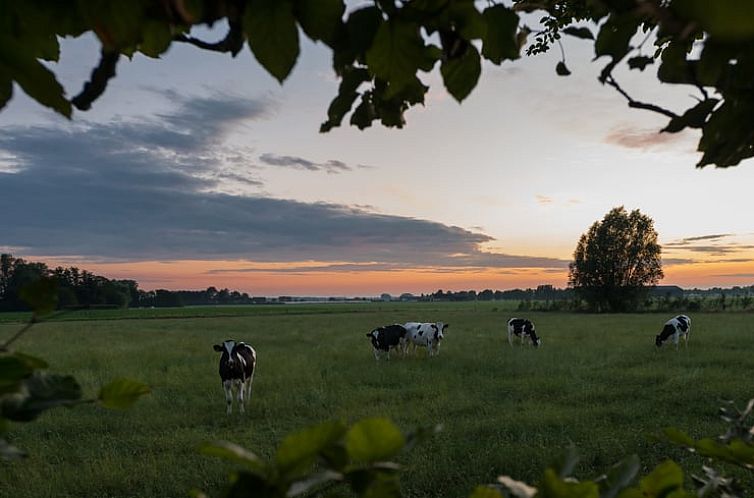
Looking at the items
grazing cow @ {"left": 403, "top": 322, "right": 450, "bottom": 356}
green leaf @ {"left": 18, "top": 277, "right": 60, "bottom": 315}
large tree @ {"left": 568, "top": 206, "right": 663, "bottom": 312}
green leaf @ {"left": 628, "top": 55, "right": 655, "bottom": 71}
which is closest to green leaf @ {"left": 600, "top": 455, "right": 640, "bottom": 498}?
green leaf @ {"left": 628, "top": 55, "right": 655, "bottom": 71}

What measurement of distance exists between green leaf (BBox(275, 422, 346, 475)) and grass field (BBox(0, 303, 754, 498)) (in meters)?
5.61

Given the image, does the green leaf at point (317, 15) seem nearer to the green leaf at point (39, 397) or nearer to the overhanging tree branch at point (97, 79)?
the overhanging tree branch at point (97, 79)

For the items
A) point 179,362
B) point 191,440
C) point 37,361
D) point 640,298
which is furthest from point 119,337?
point 640,298

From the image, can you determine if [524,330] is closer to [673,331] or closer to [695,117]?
[673,331]

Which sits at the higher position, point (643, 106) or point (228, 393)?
point (643, 106)

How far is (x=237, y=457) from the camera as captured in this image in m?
0.50

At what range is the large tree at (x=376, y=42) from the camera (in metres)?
0.75

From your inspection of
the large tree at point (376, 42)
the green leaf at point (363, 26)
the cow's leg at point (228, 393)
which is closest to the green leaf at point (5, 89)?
the large tree at point (376, 42)

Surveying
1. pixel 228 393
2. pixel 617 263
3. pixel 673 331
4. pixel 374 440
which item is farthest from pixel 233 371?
pixel 617 263

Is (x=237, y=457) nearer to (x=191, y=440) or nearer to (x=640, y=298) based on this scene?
(x=191, y=440)

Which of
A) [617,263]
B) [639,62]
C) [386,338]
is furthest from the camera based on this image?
[617,263]

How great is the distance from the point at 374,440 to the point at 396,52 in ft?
2.06

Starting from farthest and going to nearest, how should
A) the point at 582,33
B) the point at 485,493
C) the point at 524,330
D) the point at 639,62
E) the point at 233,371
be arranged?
1. the point at 524,330
2. the point at 233,371
3. the point at 639,62
4. the point at 582,33
5. the point at 485,493

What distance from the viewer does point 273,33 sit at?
2.52 ft
